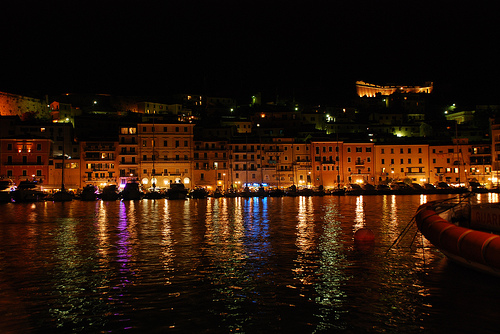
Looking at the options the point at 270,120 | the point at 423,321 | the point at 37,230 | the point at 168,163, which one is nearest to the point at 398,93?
the point at 270,120

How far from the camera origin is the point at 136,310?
11.5 metres

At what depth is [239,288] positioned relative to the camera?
13.5 meters

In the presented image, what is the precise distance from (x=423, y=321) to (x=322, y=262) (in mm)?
6657

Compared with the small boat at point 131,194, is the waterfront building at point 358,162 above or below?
above

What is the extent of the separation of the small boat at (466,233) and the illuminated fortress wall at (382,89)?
139293 mm

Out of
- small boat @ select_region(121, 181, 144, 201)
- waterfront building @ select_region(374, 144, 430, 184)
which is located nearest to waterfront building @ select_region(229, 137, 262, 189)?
waterfront building @ select_region(374, 144, 430, 184)

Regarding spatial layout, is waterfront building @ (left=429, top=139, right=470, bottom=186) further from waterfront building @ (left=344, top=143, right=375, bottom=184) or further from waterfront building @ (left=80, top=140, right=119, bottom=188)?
waterfront building @ (left=80, top=140, right=119, bottom=188)

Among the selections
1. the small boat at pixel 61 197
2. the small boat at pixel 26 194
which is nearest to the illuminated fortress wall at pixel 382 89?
the small boat at pixel 61 197

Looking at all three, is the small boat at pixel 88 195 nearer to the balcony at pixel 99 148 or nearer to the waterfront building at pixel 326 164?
the balcony at pixel 99 148

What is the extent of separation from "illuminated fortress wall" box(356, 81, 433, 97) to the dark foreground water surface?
454 feet

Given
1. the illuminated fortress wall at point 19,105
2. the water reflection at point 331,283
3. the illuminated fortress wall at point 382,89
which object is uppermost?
the illuminated fortress wall at point 382,89

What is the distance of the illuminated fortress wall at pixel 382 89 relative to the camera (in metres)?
156

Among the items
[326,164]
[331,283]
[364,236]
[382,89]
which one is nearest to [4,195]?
[326,164]

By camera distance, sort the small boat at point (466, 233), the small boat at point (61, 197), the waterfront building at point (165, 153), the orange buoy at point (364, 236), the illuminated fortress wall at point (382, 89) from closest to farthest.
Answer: the small boat at point (466, 233) < the orange buoy at point (364, 236) < the small boat at point (61, 197) < the waterfront building at point (165, 153) < the illuminated fortress wall at point (382, 89)
